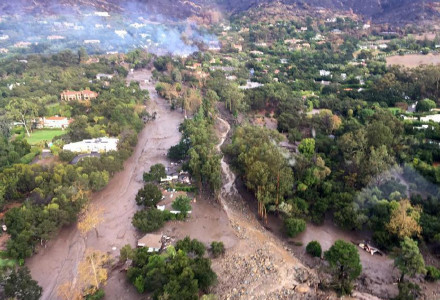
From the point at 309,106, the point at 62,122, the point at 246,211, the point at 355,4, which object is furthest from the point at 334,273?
the point at 355,4

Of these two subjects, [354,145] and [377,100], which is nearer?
[354,145]

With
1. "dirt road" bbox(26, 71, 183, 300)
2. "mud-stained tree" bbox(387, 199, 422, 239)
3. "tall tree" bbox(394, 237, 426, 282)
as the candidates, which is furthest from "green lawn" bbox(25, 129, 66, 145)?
"tall tree" bbox(394, 237, 426, 282)

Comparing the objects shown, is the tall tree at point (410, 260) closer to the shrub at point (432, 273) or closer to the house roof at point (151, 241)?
the shrub at point (432, 273)

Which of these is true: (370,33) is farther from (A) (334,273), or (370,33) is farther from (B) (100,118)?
(A) (334,273)

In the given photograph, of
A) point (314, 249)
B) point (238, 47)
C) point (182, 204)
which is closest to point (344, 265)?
point (314, 249)

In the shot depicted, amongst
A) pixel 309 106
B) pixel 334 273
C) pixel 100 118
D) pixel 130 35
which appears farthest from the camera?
pixel 130 35

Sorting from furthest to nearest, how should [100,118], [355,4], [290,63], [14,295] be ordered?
[355,4] < [290,63] < [100,118] < [14,295]

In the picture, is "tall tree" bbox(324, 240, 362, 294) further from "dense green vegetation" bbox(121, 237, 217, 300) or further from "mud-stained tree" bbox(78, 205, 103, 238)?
"mud-stained tree" bbox(78, 205, 103, 238)

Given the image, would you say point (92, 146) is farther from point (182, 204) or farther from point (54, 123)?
point (182, 204)
